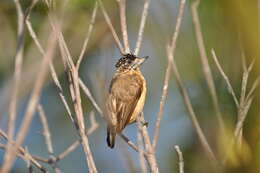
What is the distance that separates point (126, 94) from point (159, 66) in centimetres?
118

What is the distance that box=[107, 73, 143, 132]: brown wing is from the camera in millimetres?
6973

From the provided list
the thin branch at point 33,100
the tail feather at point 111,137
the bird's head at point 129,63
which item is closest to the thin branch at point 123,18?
the tail feather at point 111,137

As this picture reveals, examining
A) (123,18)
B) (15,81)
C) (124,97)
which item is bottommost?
(124,97)

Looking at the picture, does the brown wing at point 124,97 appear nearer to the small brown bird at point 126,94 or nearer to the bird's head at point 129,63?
the small brown bird at point 126,94

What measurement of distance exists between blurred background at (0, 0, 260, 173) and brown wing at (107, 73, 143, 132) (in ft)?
0.93

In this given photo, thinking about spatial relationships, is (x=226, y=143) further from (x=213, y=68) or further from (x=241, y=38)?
(x=213, y=68)

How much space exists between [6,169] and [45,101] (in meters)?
7.51

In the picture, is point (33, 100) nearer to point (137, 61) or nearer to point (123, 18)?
point (123, 18)

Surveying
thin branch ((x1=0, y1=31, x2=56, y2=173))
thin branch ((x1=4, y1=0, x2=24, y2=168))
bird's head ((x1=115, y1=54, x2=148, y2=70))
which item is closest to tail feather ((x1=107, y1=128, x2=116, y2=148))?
bird's head ((x1=115, y1=54, x2=148, y2=70))

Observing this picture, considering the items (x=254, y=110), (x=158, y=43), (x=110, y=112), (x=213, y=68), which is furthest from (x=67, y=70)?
(x=213, y=68)

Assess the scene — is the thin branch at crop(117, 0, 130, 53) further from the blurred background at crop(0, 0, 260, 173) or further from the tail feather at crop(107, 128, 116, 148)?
the tail feather at crop(107, 128, 116, 148)

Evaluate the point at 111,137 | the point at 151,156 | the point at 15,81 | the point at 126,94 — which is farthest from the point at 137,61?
the point at 15,81

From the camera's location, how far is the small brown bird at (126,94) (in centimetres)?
693

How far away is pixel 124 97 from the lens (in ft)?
23.7
